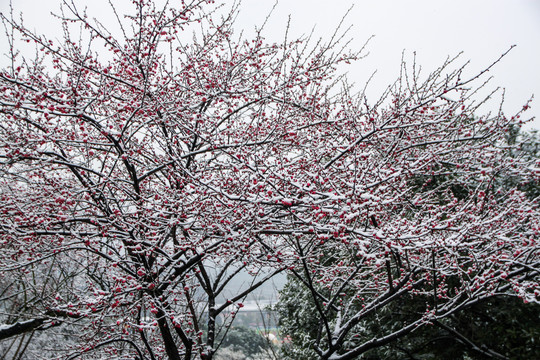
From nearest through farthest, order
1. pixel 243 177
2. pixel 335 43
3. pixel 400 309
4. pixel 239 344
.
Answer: pixel 243 177, pixel 335 43, pixel 400 309, pixel 239 344

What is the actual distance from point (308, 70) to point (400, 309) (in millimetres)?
5544

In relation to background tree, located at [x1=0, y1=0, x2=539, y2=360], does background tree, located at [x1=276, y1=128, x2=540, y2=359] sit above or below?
below

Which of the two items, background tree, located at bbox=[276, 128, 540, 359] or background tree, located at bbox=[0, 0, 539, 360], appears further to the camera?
background tree, located at bbox=[276, 128, 540, 359]

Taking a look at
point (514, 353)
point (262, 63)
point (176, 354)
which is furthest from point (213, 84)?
point (514, 353)

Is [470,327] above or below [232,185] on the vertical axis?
below

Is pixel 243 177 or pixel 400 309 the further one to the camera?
pixel 400 309

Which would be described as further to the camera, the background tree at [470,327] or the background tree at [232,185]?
the background tree at [470,327]

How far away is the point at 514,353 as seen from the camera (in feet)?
20.8

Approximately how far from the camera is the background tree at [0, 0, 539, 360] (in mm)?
3434

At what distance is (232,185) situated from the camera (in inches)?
153

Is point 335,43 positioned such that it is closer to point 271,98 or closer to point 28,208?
point 271,98

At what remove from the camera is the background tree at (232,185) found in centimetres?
343

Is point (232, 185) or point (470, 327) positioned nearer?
point (232, 185)

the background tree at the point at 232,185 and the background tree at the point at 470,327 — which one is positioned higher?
the background tree at the point at 232,185
